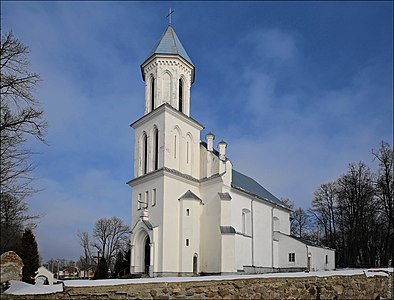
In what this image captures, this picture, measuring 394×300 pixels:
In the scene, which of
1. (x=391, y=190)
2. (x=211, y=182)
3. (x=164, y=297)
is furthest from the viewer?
(x=391, y=190)

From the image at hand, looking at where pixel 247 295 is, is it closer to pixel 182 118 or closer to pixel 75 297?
pixel 75 297

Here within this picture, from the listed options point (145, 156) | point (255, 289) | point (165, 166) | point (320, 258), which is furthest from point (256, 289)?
point (320, 258)

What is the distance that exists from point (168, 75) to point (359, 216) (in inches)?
986

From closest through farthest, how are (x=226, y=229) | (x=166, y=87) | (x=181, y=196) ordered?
(x=226, y=229), (x=181, y=196), (x=166, y=87)

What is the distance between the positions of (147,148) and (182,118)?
3.33 metres

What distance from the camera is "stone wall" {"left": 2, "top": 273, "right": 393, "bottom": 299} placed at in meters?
7.00

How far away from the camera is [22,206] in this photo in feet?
77.8

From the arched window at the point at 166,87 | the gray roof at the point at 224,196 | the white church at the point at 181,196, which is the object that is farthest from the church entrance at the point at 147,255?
the arched window at the point at 166,87

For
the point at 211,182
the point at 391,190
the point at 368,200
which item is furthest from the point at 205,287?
the point at 368,200

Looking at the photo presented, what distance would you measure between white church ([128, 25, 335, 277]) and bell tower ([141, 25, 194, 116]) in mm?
73

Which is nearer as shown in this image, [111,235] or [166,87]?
[166,87]

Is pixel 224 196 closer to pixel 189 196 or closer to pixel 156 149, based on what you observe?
pixel 189 196

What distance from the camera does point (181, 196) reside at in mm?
26469

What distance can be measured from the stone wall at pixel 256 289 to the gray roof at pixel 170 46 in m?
22.0
